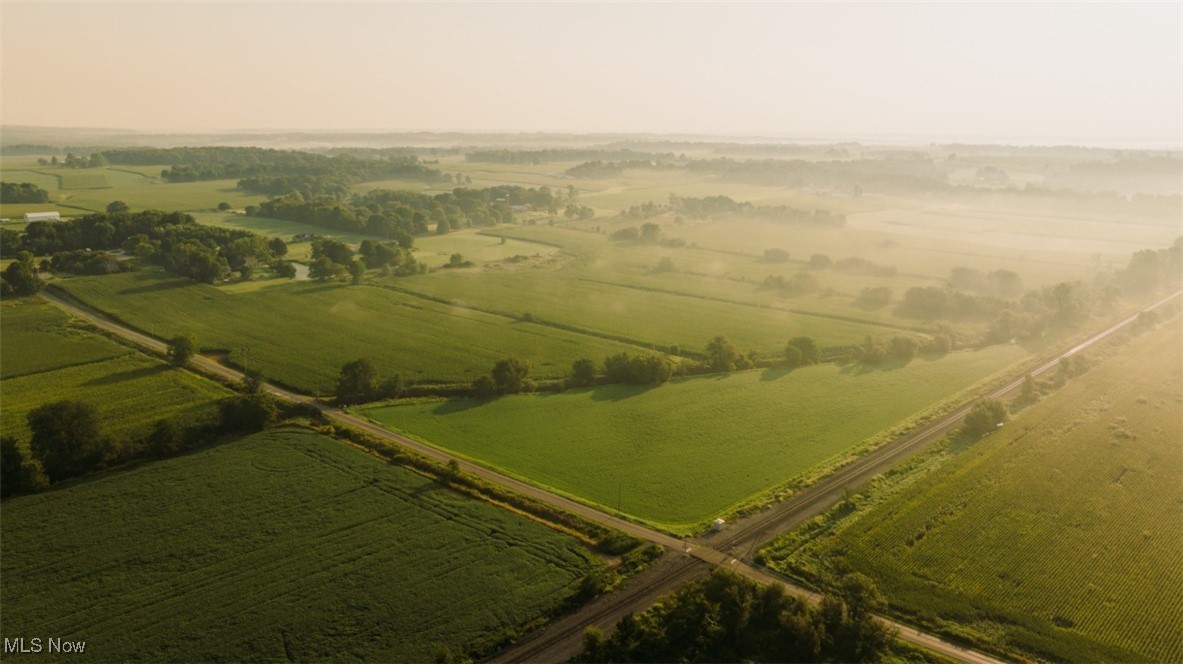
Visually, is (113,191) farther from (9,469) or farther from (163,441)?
(9,469)

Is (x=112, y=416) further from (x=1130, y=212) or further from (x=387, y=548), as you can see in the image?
(x=1130, y=212)

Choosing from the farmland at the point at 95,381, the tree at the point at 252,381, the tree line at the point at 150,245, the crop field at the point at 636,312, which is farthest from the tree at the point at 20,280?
the tree at the point at 252,381

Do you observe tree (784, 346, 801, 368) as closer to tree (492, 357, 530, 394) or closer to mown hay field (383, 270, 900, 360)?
mown hay field (383, 270, 900, 360)

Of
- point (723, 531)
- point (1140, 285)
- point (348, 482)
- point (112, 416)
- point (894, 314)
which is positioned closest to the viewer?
point (723, 531)

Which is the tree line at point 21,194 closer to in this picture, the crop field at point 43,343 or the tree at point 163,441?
the crop field at point 43,343

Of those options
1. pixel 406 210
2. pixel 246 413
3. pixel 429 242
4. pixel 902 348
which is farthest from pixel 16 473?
pixel 406 210

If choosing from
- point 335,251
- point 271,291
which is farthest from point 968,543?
point 335,251

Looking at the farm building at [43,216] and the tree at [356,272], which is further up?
the farm building at [43,216]
